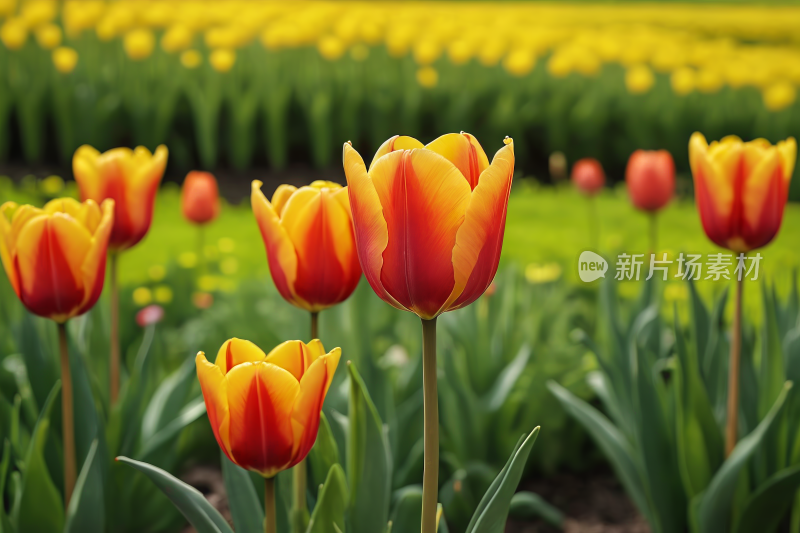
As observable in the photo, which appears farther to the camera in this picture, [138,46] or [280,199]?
[138,46]

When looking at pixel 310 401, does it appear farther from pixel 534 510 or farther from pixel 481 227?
pixel 534 510

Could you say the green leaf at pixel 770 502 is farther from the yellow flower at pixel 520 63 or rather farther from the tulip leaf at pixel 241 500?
the yellow flower at pixel 520 63

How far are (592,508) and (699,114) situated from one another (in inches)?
185

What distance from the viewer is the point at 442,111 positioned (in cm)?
581

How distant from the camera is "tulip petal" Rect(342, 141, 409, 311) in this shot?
857 mm

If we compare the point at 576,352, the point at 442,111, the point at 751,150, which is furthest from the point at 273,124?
the point at 751,150

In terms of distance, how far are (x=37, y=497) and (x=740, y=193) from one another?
1.32 meters

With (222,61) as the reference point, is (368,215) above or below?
below

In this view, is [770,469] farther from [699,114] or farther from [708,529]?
[699,114]

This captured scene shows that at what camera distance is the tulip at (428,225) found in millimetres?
842

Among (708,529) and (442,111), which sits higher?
(442,111)

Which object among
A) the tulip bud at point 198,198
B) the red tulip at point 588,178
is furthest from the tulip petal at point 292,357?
the red tulip at point 588,178

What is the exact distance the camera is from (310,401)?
952mm

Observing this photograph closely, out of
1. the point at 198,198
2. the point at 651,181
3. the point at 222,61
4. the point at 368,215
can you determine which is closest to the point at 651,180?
the point at 651,181
